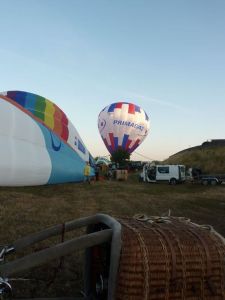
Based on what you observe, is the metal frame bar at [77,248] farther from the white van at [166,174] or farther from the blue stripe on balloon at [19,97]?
the white van at [166,174]

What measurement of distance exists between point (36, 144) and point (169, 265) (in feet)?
53.2

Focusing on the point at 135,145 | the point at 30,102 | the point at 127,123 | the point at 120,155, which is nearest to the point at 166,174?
the point at 127,123

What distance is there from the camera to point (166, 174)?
115ft

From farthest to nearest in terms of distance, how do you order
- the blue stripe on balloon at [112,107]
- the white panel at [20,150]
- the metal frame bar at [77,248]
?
the blue stripe on balloon at [112,107], the white panel at [20,150], the metal frame bar at [77,248]

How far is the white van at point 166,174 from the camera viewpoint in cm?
3478

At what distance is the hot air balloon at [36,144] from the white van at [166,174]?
11.0 meters

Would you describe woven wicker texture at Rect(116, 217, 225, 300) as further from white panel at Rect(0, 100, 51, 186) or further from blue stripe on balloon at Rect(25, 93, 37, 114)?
blue stripe on balloon at Rect(25, 93, 37, 114)

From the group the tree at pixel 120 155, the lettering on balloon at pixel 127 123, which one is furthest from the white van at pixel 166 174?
the tree at pixel 120 155

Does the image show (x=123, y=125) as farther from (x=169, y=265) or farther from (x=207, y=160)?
(x=169, y=265)

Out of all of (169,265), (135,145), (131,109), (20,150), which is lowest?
(169,265)

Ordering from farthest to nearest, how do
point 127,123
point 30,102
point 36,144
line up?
1. point 127,123
2. point 30,102
3. point 36,144

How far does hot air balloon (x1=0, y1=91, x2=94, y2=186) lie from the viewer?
1617 cm

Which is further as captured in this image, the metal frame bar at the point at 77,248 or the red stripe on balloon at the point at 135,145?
Result: the red stripe on balloon at the point at 135,145

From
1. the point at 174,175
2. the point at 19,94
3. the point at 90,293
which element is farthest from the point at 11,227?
the point at 174,175
